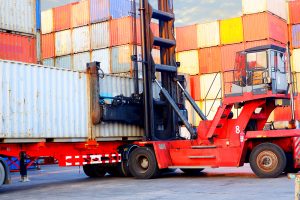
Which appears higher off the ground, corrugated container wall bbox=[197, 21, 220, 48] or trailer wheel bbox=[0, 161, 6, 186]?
corrugated container wall bbox=[197, 21, 220, 48]

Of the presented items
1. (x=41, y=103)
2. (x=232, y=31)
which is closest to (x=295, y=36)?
(x=232, y=31)

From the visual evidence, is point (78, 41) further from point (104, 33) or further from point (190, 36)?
point (190, 36)

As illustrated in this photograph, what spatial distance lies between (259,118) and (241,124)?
817 mm

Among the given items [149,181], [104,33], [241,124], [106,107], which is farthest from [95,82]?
[104,33]

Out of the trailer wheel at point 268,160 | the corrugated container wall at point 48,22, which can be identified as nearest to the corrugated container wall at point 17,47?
the trailer wheel at point 268,160

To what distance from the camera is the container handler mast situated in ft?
48.5

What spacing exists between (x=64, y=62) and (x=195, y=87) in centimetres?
989

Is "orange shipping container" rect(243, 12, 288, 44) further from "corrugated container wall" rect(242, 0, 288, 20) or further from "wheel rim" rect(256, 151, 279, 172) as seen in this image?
"wheel rim" rect(256, 151, 279, 172)

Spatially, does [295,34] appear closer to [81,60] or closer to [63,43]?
[81,60]

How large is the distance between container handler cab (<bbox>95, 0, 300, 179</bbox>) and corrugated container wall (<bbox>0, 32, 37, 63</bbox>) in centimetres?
470

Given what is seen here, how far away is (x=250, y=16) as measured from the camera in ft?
113

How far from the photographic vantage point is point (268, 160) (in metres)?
14.6

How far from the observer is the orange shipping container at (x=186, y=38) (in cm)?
3788

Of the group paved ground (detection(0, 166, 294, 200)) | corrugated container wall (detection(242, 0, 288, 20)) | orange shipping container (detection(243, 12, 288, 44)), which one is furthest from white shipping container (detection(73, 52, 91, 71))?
paved ground (detection(0, 166, 294, 200))
